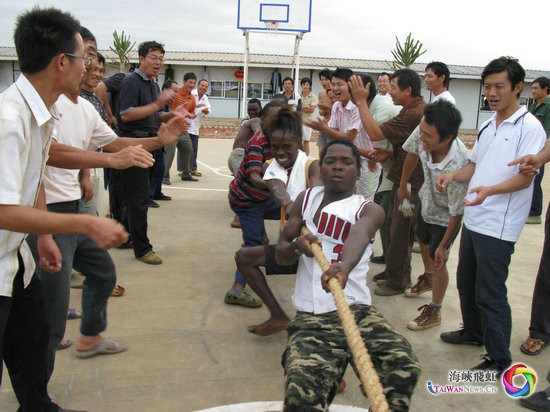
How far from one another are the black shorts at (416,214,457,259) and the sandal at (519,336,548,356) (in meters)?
0.85

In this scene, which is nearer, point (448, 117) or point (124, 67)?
point (448, 117)

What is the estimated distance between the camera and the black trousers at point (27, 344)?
222cm

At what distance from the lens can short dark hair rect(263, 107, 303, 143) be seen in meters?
3.86

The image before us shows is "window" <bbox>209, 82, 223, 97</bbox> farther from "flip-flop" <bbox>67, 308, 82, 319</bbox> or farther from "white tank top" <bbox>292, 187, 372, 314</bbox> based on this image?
"white tank top" <bbox>292, 187, 372, 314</bbox>

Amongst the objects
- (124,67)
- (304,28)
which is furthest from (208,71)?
(304,28)

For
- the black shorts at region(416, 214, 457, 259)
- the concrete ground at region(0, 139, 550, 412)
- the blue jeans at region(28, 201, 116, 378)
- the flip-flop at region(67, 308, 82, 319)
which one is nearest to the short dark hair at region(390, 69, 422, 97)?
the black shorts at region(416, 214, 457, 259)

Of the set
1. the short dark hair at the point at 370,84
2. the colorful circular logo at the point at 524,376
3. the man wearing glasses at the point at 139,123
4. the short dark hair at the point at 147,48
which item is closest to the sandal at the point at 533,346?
the colorful circular logo at the point at 524,376

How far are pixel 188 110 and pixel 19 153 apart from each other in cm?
755

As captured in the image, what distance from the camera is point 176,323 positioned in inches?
153

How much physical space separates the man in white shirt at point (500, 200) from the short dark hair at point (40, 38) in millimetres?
2351

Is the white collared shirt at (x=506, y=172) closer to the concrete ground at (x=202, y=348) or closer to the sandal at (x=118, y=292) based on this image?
the concrete ground at (x=202, y=348)

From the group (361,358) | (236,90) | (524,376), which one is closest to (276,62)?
(236,90)

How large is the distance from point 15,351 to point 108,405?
2.50 ft

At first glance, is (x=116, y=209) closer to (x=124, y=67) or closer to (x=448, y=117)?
(x=448, y=117)
